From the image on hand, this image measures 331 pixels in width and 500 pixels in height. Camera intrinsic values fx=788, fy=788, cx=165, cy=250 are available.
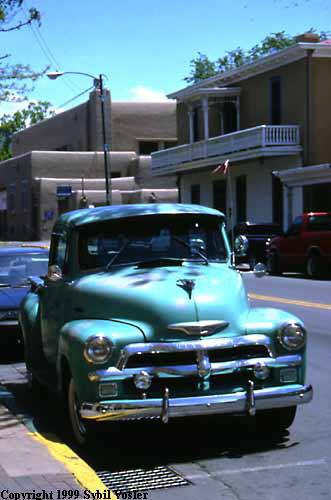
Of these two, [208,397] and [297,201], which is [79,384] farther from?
[297,201]

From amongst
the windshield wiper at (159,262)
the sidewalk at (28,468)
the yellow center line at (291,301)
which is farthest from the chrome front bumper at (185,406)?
the yellow center line at (291,301)

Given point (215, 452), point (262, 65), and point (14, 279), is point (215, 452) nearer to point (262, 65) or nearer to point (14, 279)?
point (14, 279)

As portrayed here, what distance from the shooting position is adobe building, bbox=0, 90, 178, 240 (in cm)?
5122

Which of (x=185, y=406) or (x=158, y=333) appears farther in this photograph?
(x=158, y=333)

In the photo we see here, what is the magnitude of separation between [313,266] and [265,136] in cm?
976

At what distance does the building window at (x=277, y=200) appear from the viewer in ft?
112

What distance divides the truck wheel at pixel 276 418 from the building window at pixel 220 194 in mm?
32747

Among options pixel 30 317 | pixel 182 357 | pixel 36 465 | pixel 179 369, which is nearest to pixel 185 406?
pixel 179 369

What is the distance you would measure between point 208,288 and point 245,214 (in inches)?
1228

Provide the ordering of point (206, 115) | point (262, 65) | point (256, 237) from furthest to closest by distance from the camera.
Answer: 1. point (206, 115)
2. point (262, 65)
3. point (256, 237)

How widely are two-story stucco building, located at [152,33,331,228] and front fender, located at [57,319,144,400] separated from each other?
23342mm

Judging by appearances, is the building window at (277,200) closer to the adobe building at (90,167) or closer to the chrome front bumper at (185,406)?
the adobe building at (90,167)

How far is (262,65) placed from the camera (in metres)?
35.0

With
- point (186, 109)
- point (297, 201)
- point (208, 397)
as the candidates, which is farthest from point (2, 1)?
point (186, 109)
